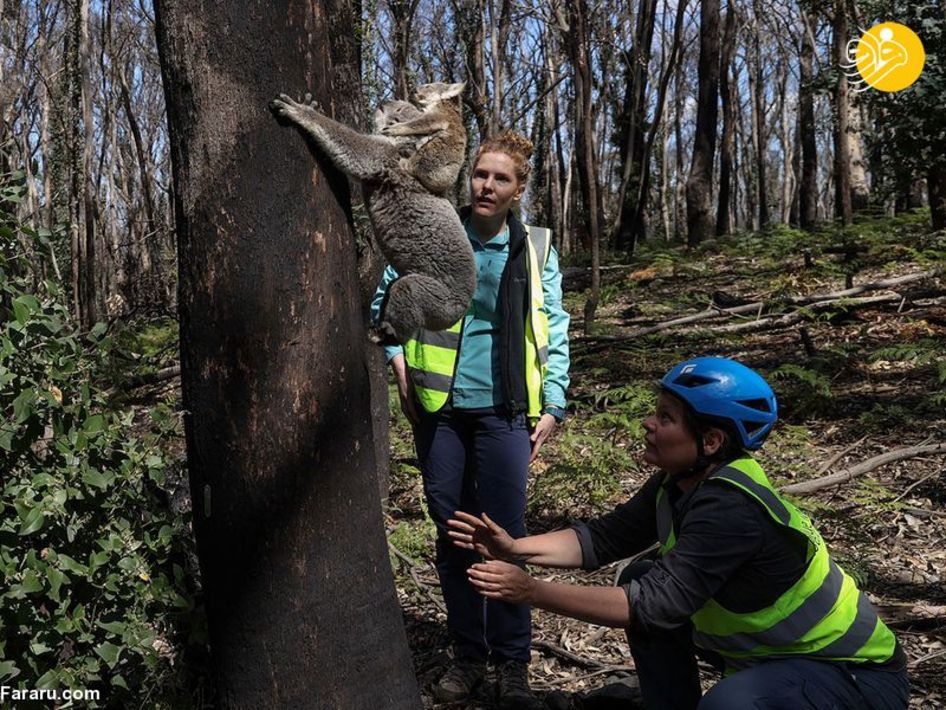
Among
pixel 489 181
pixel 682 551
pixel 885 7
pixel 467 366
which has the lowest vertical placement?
pixel 682 551

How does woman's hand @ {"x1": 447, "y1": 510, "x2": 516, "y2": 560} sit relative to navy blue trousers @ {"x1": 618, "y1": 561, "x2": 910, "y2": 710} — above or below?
above

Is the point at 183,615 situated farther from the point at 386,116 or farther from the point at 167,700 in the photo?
the point at 386,116

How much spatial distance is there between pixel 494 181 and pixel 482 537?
1.82 meters

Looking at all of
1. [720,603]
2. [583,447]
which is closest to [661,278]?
[583,447]

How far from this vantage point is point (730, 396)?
3.07 metres

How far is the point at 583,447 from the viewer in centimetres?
801

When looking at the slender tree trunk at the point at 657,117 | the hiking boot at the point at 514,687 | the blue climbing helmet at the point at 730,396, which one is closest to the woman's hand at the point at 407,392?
the hiking boot at the point at 514,687

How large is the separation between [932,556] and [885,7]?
11.6m

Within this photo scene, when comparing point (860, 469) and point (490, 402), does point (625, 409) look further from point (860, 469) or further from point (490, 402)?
point (490, 402)

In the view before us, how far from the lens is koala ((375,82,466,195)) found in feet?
15.4

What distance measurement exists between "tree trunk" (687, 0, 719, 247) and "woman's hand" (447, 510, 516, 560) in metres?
18.1

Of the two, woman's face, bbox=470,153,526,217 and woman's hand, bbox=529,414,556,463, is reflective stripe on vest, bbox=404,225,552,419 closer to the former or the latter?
woman's hand, bbox=529,414,556,463

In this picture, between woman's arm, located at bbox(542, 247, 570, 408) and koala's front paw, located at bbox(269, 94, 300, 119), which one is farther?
woman's arm, located at bbox(542, 247, 570, 408)

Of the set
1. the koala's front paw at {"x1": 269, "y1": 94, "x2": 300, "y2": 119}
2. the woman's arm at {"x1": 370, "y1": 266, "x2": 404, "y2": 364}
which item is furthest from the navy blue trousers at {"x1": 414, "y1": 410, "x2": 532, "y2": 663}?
the koala's front paw at {"x1": 269, "y1": 94, "x2": 300, "y2": 119}
